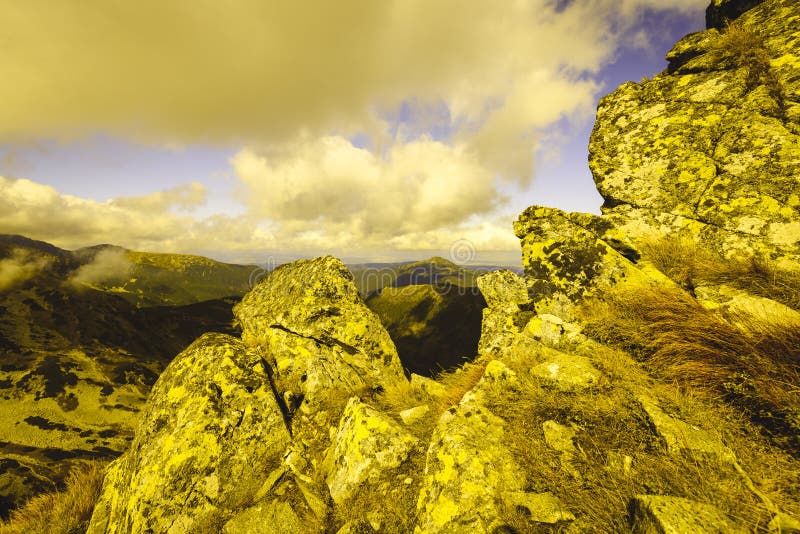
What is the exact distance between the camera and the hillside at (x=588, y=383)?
3.79 metres

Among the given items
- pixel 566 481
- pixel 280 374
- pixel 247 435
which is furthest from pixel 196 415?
pixel 566 481

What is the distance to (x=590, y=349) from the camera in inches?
242

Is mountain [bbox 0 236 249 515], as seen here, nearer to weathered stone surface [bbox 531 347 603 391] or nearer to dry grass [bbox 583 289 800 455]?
weathered stone surface [bbox 531 347 603 391]

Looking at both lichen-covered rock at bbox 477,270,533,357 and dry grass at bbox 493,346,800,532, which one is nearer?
dry grass at bbox 493,346,800,532

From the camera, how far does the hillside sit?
12.5 ft

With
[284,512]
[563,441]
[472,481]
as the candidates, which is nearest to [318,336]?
[284,512]

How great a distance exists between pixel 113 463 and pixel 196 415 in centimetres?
443

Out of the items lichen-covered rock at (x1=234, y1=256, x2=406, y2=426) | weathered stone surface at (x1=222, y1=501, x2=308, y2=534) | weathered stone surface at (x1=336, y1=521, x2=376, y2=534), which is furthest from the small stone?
weathered stone surface at (x1=222, y1=501, x2=308, y2=534)

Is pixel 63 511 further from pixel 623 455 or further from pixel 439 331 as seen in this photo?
pixel 439 331

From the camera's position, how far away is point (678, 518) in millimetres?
2873

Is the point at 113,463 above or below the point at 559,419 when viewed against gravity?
below

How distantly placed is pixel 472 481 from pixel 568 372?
2.54 meters

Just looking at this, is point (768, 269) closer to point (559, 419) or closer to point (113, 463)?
point (559, 419)

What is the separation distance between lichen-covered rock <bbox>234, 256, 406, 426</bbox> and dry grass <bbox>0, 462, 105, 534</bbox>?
17.5ft
